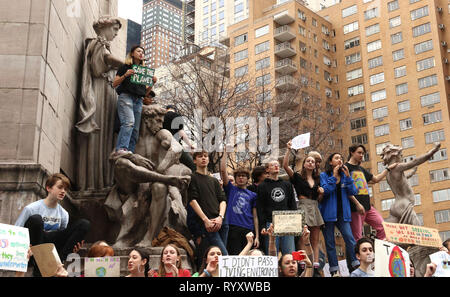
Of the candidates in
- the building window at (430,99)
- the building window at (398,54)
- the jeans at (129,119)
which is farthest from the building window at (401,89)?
the jeans at (129,119)

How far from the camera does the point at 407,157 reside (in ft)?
196

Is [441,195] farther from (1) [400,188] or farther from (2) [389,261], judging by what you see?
(2) [389,261]

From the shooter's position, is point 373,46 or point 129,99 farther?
point 373,46

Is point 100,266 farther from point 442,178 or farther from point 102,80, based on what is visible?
point 442,178

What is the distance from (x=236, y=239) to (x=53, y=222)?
303 cm

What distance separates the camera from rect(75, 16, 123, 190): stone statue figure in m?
10.5

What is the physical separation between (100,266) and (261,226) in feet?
10.3

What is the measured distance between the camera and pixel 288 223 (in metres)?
7.67

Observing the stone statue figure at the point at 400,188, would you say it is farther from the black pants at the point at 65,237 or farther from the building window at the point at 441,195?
the building window at the point at 441,195

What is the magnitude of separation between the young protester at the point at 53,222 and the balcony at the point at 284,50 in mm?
57097

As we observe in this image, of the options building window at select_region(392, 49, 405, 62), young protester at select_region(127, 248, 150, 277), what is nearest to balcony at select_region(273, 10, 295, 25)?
building window at select_region(392, 49, 405, 62)

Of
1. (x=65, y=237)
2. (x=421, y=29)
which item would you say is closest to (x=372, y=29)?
(x=421, y=29)

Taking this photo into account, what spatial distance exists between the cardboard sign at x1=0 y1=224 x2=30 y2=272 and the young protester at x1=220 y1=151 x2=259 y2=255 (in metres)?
3.80

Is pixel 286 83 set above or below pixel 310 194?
above
